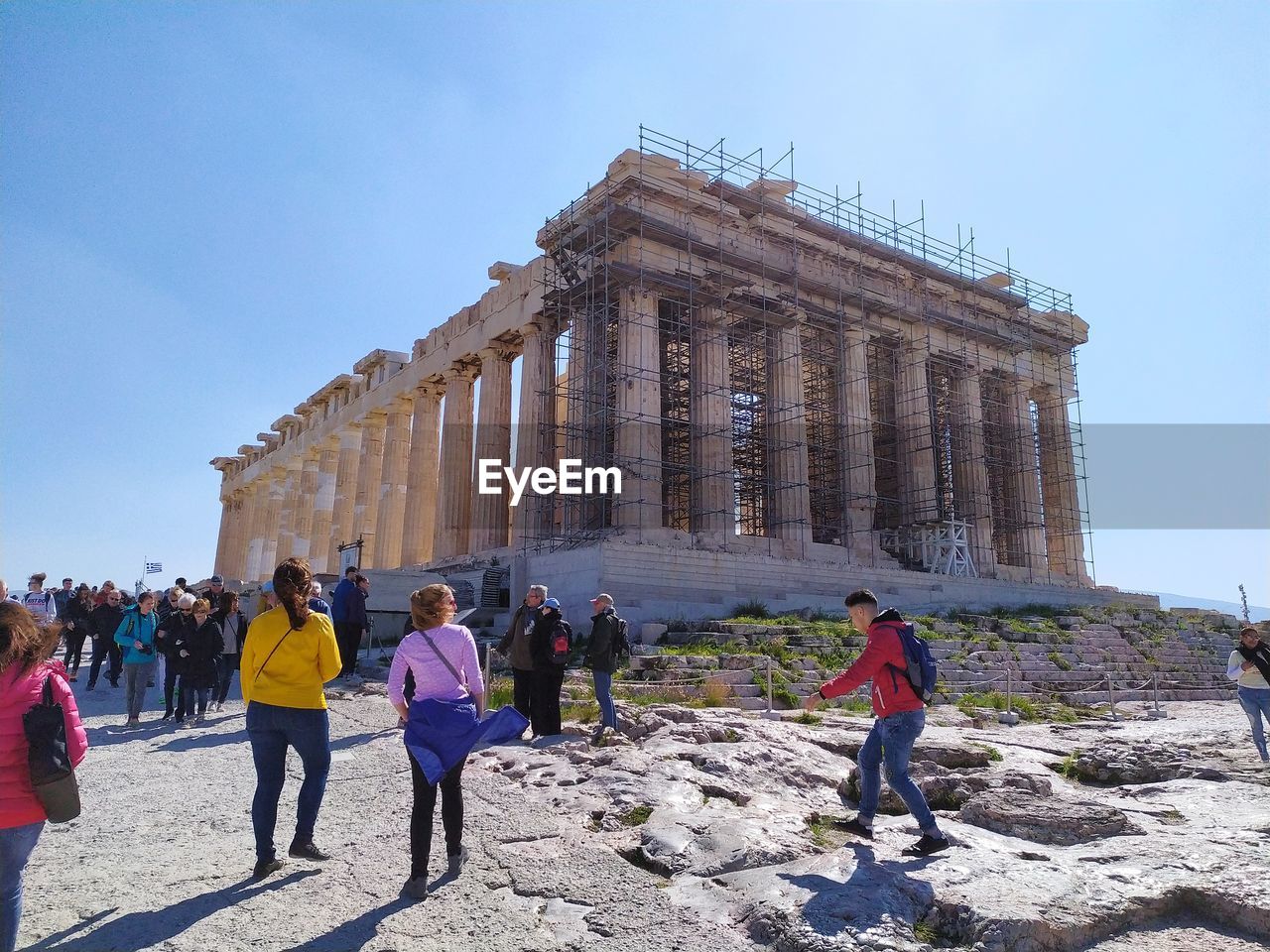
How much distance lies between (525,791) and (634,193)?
2182 cm

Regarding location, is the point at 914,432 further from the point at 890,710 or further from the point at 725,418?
the point at 890,710

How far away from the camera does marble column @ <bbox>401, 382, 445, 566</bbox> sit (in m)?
33.6

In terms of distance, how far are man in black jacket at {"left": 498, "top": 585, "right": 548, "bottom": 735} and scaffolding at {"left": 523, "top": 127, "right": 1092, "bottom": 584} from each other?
14.3m

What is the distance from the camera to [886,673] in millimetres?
5473

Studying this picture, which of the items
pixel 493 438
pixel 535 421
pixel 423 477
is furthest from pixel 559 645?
pixel 423 477

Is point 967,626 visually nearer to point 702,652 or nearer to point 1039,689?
point 1039,689

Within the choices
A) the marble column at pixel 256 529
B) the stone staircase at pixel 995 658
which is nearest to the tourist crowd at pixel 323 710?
the stone staircase at pixel 995 658

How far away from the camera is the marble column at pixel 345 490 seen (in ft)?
130

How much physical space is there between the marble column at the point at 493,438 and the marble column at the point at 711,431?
7.31 metres

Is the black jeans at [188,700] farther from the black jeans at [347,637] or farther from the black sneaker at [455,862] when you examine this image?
the black sneaker at [455,862]

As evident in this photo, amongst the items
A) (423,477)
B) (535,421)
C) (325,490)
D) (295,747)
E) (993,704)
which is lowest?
(993,704)

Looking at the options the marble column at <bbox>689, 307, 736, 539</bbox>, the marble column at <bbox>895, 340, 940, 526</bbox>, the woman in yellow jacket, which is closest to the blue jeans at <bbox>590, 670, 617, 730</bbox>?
the woman in yellow jacket

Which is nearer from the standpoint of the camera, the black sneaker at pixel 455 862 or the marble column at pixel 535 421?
the black sneaker at pixel 455 862

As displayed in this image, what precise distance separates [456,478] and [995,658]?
19433mm
